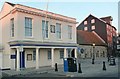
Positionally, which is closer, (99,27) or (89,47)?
(89,47)

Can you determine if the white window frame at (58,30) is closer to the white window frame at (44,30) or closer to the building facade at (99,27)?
the white window frame at (44,30)

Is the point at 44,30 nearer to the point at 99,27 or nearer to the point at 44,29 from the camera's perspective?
the point at 44,29

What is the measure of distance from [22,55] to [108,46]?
135 ft

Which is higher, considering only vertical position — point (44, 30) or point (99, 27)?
point (99, 27)

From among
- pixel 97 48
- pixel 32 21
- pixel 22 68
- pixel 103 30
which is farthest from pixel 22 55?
pixel 103 30

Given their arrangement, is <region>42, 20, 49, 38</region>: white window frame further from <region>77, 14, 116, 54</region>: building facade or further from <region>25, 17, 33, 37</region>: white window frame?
<region>77, 14, 116, 54</region>: building facade

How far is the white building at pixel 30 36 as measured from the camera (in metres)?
21.7

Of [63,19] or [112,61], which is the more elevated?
[63,19]

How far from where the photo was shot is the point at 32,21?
76.4 feet

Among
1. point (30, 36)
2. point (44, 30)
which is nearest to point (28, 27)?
point (30, 36)

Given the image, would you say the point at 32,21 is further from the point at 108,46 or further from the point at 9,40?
the point at 108,46

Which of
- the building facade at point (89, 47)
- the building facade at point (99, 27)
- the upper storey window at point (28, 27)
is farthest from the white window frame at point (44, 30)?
the building facade at point (99, 27)

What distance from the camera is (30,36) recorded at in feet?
75.1

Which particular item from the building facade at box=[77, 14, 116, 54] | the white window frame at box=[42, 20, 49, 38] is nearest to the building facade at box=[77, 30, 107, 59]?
the building facade at box=[77, 14, 116, 54]
